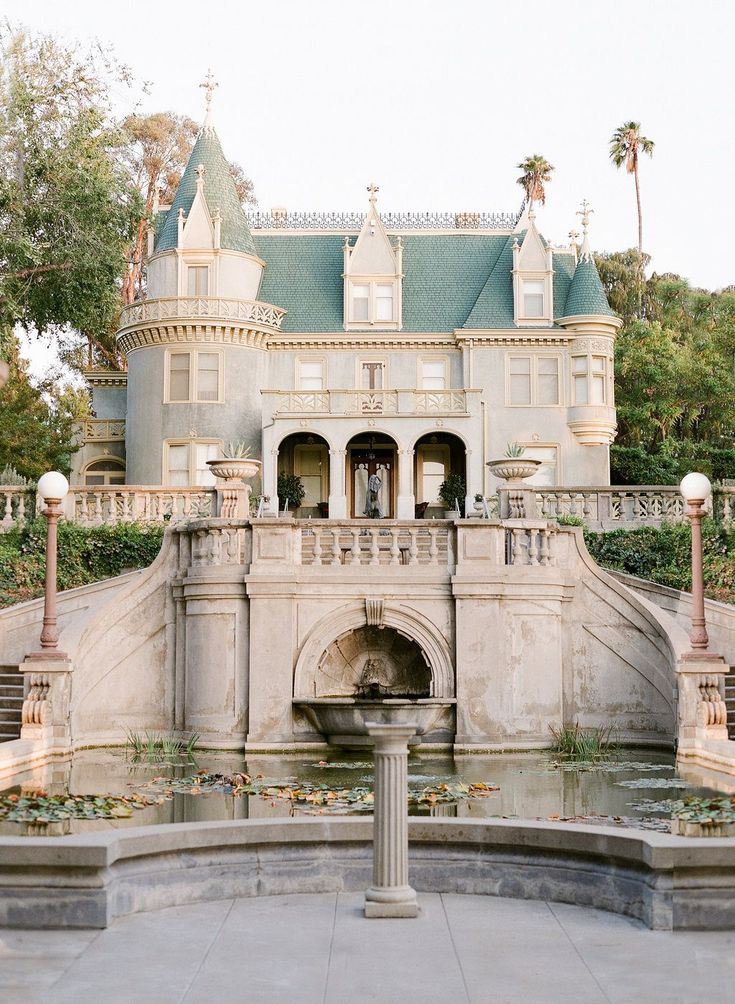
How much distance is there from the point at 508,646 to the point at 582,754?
2.15 m

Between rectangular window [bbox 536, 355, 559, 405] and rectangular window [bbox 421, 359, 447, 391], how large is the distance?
3.13m

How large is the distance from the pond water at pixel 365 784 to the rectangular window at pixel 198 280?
24065mm

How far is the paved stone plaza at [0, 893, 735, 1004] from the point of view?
23.8 ft

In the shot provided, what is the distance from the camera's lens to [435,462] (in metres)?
41.8

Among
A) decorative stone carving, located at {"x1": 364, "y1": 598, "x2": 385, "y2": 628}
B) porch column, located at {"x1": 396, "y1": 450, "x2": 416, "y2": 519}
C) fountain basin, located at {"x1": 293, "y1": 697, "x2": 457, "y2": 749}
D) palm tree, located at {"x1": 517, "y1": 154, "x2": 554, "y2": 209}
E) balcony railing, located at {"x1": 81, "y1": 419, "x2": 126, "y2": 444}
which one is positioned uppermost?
palm tree, located at {"x1": 517, "y1": 154, "x2": 554, "y2": 209}

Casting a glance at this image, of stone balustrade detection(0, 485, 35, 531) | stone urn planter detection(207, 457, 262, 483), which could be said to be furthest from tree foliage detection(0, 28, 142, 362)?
stone urn planter detection(207, 457, 262, 483)

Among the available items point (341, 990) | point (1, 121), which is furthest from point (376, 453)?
point (341, 990)

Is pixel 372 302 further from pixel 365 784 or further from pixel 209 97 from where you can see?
pixel 365 784

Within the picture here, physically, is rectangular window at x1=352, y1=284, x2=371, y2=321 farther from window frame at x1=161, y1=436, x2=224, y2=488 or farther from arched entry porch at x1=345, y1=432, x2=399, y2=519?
window frame at x1=161, y1=436, x2=224, y2=488

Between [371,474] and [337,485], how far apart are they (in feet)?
10.1

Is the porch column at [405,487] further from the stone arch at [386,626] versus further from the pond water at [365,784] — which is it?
the pond water at [365,784]

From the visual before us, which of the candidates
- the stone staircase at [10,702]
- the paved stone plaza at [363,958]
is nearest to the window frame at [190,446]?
the stone staircase at [10,702]

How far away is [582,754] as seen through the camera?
19.0 metres

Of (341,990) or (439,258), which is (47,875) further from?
(439,258)
